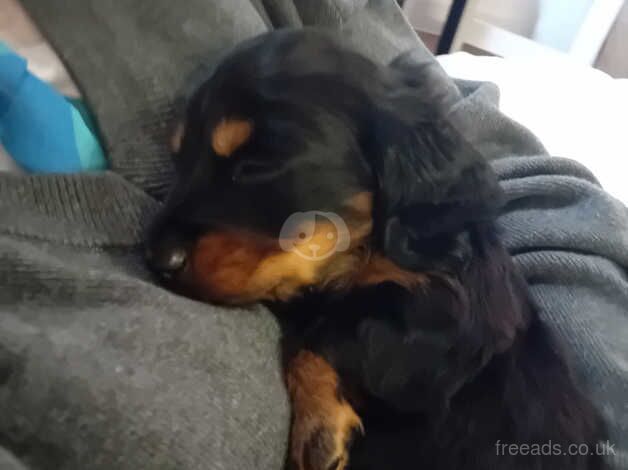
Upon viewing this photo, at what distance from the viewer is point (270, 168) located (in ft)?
3.40

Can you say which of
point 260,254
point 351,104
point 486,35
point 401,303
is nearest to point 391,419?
point 401,303

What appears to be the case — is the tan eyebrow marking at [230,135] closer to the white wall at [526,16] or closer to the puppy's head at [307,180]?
the puppy's head at [307,180]

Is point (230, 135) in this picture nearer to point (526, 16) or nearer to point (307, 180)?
point (307, 180)

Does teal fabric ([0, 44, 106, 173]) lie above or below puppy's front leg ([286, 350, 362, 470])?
above

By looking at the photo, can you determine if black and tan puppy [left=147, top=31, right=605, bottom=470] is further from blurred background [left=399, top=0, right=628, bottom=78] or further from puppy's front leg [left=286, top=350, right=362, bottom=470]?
blurred background [left=399, top=0, right=628, bottom=78]

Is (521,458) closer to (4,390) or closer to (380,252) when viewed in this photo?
(380,252)

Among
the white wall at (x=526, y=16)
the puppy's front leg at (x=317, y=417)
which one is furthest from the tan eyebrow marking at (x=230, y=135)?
the white wall at (x=526, y=16)

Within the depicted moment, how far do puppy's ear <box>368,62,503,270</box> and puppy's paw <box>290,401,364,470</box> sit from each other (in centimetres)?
26

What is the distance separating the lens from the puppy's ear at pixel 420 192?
1.07 m

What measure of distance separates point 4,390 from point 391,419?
55cm

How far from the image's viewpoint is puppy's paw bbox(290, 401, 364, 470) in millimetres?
946

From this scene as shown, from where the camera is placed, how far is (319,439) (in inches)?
37.5
